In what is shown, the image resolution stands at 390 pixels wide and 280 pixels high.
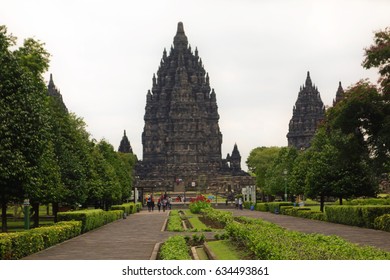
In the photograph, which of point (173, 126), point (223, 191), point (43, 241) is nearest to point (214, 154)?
point (173, 126)

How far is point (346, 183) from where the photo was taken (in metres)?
51.2

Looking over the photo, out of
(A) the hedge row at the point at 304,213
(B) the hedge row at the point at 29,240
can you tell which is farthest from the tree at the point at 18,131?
(A) the hedge row at the point at 304,213

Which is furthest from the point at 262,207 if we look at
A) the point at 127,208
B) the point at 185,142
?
the point at 185,142

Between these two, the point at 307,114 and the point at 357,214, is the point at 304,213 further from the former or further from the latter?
the point at 307,114

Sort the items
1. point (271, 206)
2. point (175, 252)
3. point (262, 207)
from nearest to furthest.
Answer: point (175, 252) < point (271, 206) < point (262, 207)

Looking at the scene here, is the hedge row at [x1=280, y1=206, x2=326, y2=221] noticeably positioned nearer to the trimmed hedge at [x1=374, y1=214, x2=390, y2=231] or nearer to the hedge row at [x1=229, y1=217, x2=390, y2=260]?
the trimmed hedge at [x1=374, y1=214, x2=390, y2=231]

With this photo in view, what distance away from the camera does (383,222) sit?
111 ft

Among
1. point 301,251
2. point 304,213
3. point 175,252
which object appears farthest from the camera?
point 304,213

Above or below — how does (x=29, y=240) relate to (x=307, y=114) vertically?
below

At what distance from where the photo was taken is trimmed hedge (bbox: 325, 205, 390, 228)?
119ft

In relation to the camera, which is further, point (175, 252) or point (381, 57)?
point (381, 57)

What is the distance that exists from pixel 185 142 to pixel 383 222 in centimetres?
15558

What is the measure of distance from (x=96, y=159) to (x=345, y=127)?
31755 millimetres

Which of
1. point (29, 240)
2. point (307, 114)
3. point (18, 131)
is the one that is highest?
point (307, 114)
